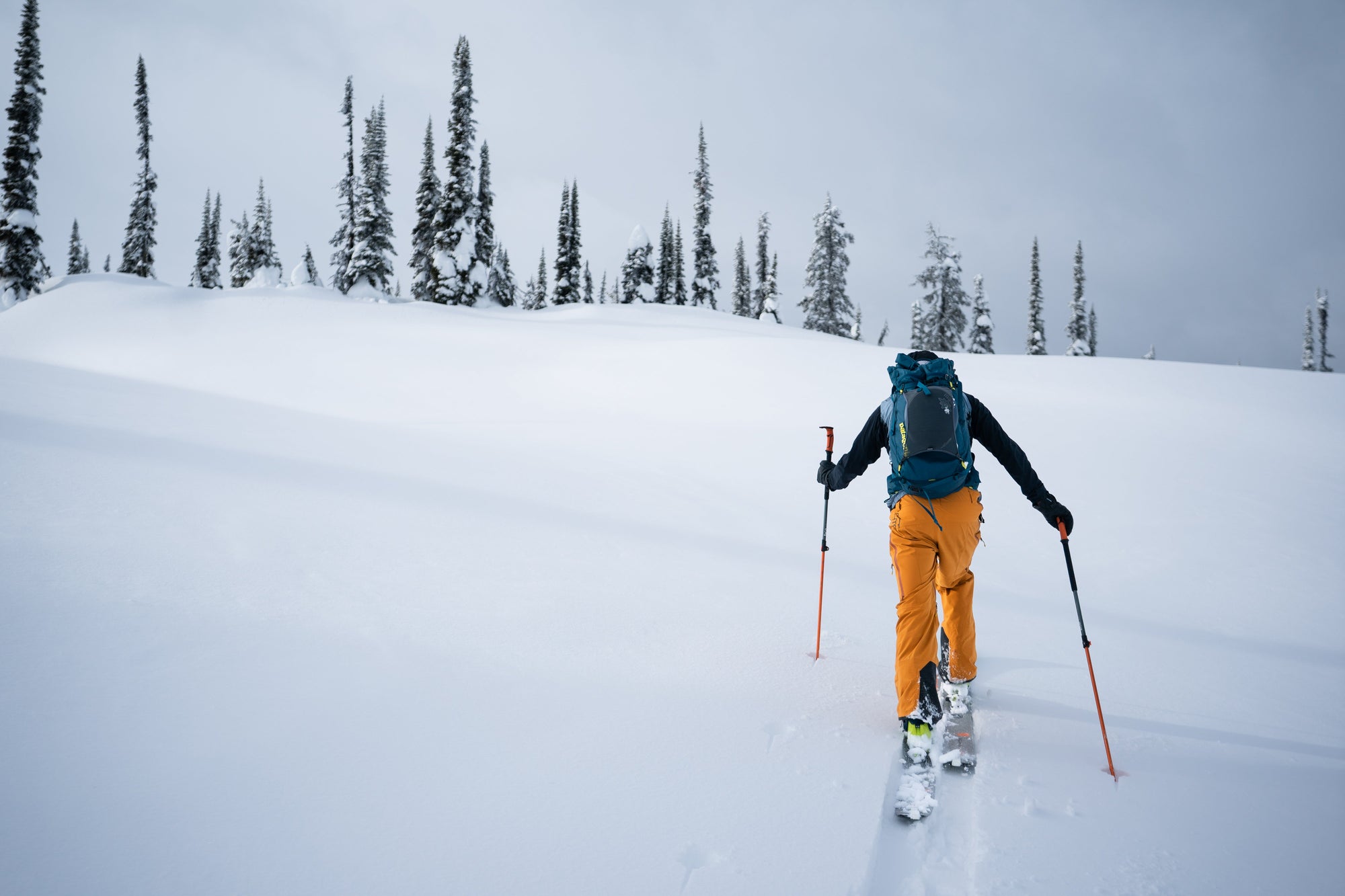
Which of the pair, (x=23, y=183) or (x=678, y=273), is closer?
(x=23, y=183)

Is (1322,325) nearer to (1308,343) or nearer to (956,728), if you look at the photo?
(1308,343)

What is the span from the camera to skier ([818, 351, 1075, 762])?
360cm

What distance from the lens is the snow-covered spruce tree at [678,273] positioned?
210 ft

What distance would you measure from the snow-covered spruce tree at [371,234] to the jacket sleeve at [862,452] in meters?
41.0

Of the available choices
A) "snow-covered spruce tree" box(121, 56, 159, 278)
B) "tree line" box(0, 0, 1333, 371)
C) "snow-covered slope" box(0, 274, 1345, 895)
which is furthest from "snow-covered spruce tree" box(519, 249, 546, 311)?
"snow-covered slope" box(0, 274, 1345, 895)

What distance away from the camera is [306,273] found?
153ft

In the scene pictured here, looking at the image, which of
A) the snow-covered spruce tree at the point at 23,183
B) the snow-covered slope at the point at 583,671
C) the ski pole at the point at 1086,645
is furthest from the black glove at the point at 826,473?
the snow-covered spruce tree at the point at 23,183

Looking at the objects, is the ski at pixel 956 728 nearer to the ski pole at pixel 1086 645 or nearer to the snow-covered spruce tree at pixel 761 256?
the ski pole at pixel 1086 645

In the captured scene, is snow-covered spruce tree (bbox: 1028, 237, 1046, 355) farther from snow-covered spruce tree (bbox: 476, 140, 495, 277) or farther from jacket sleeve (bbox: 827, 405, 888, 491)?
jacket sleeve (bbox: 827, 405, 888, 491)

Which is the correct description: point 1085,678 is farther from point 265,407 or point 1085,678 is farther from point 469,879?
point 265,407

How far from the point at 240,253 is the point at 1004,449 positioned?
70230mm

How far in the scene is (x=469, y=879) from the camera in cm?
222

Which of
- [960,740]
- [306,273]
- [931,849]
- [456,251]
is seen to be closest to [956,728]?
[960,740]

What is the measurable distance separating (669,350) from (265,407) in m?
10.6
